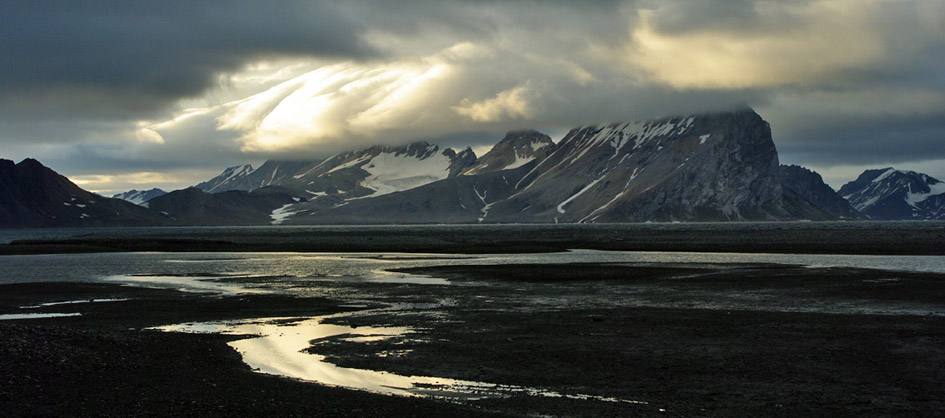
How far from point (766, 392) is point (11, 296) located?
5113 centimetres

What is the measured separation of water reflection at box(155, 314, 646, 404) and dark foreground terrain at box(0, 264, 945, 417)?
74cm

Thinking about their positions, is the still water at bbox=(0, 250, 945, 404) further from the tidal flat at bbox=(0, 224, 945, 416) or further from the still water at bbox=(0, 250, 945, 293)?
the tidal flat at bbox=(0, 224, 945, 416)

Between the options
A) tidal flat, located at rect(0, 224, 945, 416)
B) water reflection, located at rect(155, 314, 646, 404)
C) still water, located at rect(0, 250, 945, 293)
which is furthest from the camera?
still water, located at rect(0, 250, 945, 293)

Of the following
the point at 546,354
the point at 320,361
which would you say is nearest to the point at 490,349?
the point at 546,354

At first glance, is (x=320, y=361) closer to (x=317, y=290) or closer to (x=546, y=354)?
(x=546, y=354)

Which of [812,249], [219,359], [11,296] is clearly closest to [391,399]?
[219,359]

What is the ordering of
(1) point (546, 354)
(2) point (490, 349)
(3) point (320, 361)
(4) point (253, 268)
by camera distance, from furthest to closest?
(4) point (253, 268), (2) point (490, 349), (1) point (546, 354), (3) point (320, 361)

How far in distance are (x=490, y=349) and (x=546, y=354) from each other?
2.38 meters

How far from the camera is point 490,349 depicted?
96.2 ft

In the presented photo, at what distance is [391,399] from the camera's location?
21.0 meters

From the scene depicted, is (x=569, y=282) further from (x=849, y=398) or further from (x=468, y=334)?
(x=849, y=398)

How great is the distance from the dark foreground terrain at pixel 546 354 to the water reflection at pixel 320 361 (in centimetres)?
74

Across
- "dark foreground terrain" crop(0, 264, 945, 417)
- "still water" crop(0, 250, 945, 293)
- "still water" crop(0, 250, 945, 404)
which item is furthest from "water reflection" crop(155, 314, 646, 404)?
"still water" crop(0, 250, 945, 293)

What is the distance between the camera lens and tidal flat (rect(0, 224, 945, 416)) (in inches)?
806
